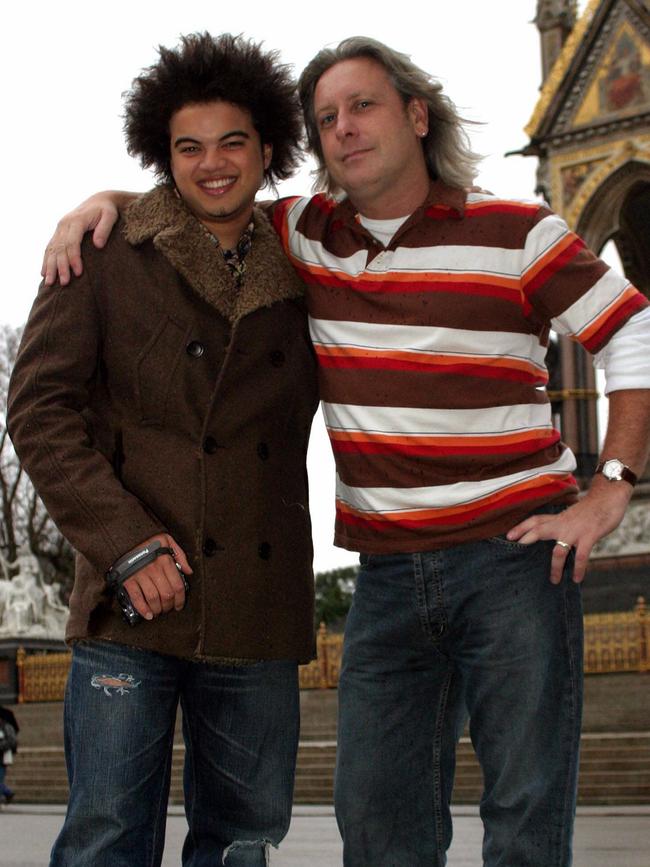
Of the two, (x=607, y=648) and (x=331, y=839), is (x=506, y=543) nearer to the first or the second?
(x=331, y=839)

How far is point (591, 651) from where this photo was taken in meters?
18.6

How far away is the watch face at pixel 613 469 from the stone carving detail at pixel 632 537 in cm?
1994

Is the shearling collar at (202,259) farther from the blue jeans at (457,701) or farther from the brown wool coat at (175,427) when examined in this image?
the blue jeans at (457,701)

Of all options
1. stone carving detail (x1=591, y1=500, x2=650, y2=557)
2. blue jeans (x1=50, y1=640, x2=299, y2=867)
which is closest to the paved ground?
blue jeans (x1=50, y1=640, x2=299, y2=867)

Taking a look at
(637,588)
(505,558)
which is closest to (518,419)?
(505,558)

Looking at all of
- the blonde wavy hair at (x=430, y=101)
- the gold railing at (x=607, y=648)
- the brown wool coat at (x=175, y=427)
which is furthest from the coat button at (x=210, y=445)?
the gold railing at (x=607, y=648)

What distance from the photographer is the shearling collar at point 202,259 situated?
Result: 387 cm

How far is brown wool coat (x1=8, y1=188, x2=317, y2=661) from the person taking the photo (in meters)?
3.70

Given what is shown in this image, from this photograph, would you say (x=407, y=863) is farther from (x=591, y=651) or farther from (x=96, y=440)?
(x=591, y=651)

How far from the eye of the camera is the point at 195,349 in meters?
3.84

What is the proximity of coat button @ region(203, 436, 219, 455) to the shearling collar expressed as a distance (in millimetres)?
327

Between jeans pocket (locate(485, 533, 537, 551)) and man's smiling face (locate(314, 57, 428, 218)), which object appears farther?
man's smiling face (locate(314, 57, 428, 218))

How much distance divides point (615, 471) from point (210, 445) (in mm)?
1030

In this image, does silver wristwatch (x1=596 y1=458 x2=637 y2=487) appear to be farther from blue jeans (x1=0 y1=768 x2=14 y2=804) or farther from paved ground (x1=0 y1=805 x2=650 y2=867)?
blue jeans (x1=0 y1=768 x2=14 y2=804)
